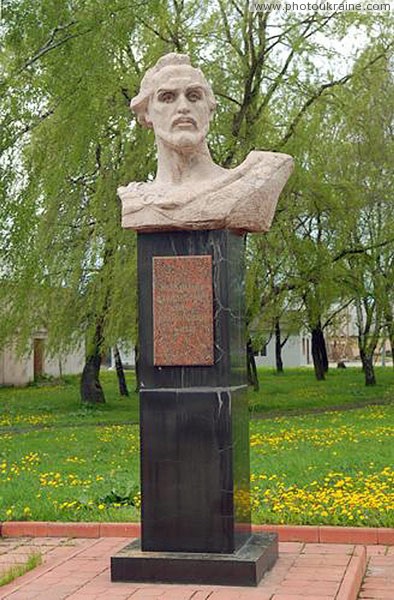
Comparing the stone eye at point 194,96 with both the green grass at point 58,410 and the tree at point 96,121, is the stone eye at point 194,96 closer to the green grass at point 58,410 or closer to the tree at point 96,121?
the tree at point 96,121

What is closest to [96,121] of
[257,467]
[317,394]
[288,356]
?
[257,467]

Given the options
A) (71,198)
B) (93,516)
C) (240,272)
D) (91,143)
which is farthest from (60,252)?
(240,272)

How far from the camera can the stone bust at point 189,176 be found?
6.07 m

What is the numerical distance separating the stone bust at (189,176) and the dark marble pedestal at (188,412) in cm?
13

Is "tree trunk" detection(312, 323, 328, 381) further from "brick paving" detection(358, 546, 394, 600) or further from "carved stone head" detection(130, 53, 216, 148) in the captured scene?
"carved stone head" detection(130, 53, 216, 148)

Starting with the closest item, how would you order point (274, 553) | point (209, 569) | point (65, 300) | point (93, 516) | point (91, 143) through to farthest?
point (209, 569) → point (274, 553) → point (93, 516) → point (91, 143) → point (65, 300)

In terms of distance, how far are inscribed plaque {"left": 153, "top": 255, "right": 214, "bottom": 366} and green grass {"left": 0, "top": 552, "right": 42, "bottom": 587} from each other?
1678mm

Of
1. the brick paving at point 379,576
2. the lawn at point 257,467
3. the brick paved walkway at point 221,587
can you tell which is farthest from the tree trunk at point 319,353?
the brick paved walkway at point 221,587

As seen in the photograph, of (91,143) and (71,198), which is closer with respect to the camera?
(91,143)

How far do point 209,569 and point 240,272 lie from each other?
81.5 inches

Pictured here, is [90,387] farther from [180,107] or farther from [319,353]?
[180,107]

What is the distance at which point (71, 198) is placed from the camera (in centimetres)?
1780

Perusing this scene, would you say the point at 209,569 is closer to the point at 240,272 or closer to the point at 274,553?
the point at 274,553

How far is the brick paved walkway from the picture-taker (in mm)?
5320
